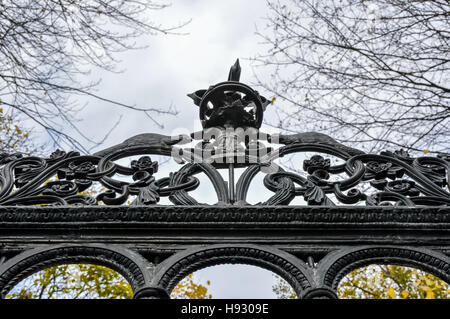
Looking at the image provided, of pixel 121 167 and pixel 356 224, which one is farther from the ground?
pixel 121 167

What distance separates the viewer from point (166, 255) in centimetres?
337

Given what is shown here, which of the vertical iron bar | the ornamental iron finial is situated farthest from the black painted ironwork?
the ornamental iron finial

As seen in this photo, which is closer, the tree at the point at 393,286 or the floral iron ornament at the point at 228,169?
the floral iron ornament at the point at 228,169

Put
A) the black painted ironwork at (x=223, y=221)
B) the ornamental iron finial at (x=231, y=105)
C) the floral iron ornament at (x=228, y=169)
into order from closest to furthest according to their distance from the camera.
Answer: the black painted ironwork at (x=223, y=221)
the floral iron ornament at (x=228, y=169)
the ornamental iron finial at (x=231, y=105)

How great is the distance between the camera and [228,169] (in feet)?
13.6

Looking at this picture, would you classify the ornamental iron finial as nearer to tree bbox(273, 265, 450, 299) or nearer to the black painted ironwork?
the black painted ironwork

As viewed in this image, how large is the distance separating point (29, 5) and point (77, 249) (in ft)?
11.1

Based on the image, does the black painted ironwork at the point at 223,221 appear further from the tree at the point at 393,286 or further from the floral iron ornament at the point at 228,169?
the tree at the point at 393,286

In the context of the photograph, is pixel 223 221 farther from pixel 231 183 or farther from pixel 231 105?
pixel 231 105

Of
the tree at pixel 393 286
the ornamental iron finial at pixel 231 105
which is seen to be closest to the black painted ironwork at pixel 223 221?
the ornamental iron finial at pixel 231 105

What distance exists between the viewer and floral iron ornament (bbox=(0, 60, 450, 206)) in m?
3.77

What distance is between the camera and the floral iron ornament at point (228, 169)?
3.77m
